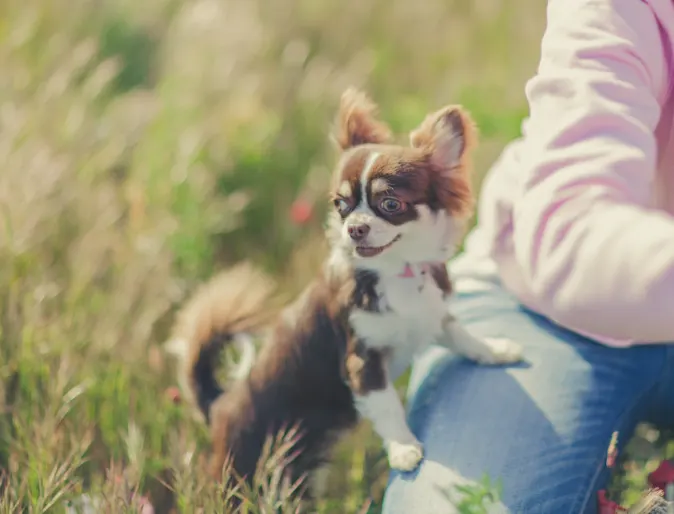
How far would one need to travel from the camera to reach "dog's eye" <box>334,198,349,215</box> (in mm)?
1125

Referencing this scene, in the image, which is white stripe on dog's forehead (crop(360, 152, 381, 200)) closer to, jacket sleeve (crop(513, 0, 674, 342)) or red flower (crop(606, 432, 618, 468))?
jacket sleeve (crop(513, 0, 674, 342))

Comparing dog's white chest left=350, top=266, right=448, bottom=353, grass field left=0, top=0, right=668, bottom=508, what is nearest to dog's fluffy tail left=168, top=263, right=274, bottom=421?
grass field left=0, top=0, right=668, bottom=508

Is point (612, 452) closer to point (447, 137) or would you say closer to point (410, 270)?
point (410, 270)

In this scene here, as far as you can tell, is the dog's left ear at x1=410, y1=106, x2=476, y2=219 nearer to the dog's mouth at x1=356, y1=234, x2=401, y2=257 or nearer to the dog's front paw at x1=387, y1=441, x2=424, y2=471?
the dog's mouth at x1=356, y1=234, x2=401, y2=257

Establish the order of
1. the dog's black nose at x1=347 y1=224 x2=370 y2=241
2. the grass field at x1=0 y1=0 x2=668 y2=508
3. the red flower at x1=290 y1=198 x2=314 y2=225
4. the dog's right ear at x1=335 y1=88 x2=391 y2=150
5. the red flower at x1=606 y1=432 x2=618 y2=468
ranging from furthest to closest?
the red flower at x1=290 y1=198 x2=314 y2=225, the grass field at x1=0 y1=0 x2=668 y2=508, the red flower at x1=606 y1=432 x2=618 y2=468, the dog's right ear at x1=335 y1=88 x2=391 y2=150, the dog's black nose at x1=347 y1=224 x2=370 y2=241

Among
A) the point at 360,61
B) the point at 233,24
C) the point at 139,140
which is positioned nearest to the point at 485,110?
the point at 360,61

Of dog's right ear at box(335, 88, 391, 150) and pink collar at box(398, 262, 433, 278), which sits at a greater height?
dog's right ear at box(335, 88, 391, 150)

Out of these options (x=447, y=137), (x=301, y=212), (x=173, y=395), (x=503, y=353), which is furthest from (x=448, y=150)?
(x=301, y=212)

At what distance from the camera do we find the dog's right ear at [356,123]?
1.19m

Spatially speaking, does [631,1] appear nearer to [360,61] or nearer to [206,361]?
[206,361]

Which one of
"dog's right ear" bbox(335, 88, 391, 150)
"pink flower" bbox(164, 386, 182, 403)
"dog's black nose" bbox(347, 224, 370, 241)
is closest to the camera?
"dog's black nose" bbox(347, 224, 370, 241)

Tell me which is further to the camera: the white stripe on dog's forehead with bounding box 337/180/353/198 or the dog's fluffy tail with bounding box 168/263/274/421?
the dog's fluffy tail with bounding box 168/263/274/421

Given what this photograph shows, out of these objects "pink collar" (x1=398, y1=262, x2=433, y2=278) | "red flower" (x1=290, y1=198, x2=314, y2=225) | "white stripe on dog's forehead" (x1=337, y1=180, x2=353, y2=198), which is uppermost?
"white stripe on dog's forehead" (x1=337, y1=180, x2=353, y2=198)

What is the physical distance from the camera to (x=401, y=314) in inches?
47.9
